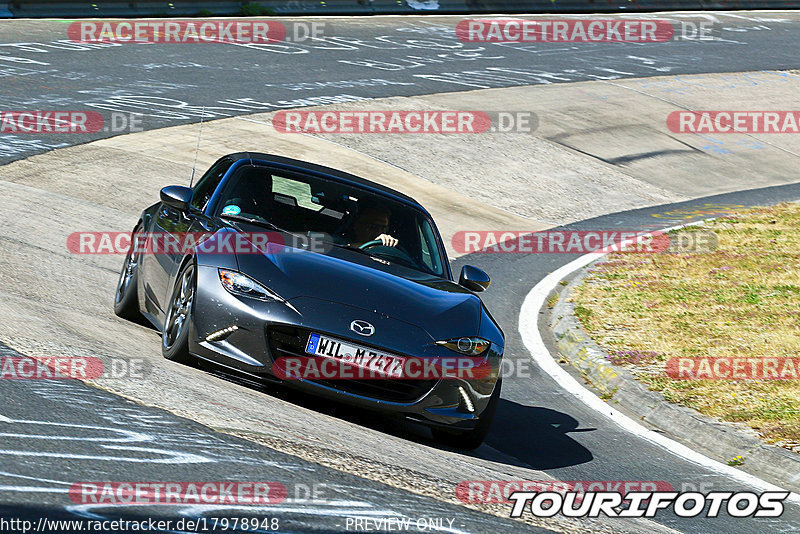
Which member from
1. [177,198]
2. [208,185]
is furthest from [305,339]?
[208,185]

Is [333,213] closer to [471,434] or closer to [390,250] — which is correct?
[390,250]

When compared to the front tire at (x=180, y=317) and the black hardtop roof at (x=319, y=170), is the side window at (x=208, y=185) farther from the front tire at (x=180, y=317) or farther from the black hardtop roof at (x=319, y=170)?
the front tire at (x=180, y=317)

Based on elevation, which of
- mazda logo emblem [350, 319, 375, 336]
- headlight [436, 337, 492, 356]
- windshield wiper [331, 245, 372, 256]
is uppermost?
windshield wiper [331, 245, 372, 256]

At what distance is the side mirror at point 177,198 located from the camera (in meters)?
7.85

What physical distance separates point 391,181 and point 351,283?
1010 centimetres

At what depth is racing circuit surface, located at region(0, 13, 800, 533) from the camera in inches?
203

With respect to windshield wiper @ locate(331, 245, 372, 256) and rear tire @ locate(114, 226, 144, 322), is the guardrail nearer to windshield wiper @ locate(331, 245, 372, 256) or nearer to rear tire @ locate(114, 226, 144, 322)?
rear tire @ locate(114, 226, 144, 322)

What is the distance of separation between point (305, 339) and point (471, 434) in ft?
3.96

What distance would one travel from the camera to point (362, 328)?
21.5 ft

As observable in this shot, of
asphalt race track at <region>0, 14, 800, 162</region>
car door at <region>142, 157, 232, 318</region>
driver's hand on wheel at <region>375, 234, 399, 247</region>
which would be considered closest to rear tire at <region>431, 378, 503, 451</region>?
driver's hand on wheel at <region>375, 234, 399, 247</region>

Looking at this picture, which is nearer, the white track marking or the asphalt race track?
the white track marking

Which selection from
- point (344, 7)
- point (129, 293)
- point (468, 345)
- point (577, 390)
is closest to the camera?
point (468, 345)

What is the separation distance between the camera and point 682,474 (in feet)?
23.1

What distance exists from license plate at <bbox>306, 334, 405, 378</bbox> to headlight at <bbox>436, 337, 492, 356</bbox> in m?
0.41
